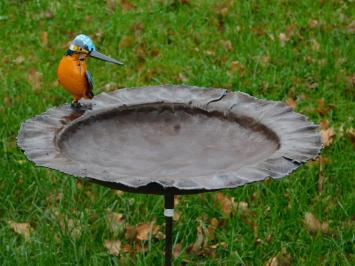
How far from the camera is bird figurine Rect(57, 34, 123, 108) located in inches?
108

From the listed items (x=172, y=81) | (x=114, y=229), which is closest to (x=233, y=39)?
(x=172, y=81)

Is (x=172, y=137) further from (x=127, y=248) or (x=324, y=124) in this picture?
(x=324, y=124)

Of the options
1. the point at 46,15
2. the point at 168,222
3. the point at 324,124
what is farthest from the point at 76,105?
the point at 46,15

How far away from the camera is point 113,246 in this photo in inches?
153

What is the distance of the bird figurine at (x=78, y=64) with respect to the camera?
275 centimetres

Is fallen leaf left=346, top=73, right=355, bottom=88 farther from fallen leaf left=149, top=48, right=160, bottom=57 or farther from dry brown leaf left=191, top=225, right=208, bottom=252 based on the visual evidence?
dry brown leaf left=191, top=225, right=208, bottom=252

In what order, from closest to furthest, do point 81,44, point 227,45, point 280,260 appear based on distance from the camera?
point 81,44 < point 280,260 < point 227,45

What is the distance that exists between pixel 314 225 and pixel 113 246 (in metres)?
1.05

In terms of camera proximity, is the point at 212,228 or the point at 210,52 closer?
the point at 212,228

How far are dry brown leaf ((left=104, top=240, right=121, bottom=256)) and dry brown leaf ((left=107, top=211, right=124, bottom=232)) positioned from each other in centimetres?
9

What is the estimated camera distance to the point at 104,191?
429 centimetres

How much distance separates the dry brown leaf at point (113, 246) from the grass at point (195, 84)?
4cm

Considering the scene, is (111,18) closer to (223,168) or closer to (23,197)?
(23,197)

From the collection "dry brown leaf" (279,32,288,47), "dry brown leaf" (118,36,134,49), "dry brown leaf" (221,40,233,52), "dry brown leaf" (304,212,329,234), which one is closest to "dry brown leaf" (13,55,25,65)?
"dry brown leaf" (118,36,134,49)
